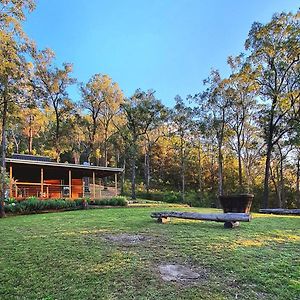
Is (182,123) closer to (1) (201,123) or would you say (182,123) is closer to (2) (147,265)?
(1) (201,123)

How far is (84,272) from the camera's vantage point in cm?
385

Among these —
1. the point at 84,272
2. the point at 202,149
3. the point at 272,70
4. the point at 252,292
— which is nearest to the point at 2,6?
the point at 84,272

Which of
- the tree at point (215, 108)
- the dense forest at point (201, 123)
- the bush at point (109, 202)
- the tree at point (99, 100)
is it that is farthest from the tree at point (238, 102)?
the tree at point (99, 100)

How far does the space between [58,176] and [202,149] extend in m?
15.4

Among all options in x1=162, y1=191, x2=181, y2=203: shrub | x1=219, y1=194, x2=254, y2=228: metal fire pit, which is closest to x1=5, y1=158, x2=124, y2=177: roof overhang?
x1=162, y1=191, x2=181, y2=203: shrub

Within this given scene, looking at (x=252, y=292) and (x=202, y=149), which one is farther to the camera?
(x=202, y=149)

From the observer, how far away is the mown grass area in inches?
128

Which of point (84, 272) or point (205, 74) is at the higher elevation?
point (205, 74)

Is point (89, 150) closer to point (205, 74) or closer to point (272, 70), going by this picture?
point (205, 74)

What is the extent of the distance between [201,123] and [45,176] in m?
14.1

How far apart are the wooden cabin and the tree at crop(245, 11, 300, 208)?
11.2 m

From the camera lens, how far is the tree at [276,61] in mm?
16750

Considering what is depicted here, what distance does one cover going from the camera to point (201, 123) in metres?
26.3

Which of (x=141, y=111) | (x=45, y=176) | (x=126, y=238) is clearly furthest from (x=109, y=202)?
(x=141, y=111)
